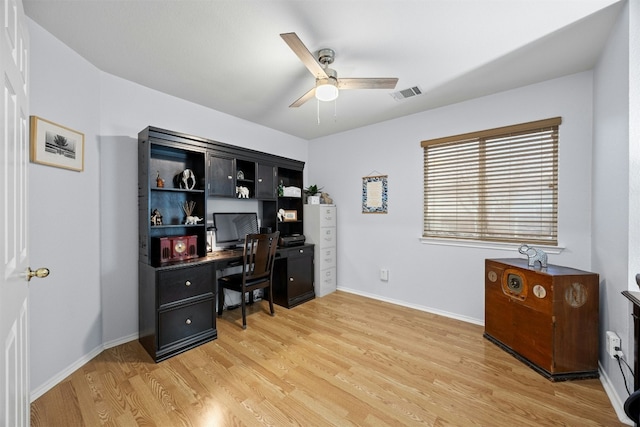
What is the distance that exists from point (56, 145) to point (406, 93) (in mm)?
3084

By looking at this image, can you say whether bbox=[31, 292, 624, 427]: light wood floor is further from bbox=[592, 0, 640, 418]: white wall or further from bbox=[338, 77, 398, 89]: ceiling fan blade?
bbox=[338, 77, 398, 89]: ceiling fan blade

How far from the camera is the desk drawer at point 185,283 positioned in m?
2.21

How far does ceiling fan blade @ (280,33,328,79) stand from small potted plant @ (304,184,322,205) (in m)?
2.14

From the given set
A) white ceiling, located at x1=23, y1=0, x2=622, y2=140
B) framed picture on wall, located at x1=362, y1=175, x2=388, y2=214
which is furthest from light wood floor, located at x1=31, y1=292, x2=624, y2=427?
white ceiling, located at x1=23, y1=0, x2=622, y2=140

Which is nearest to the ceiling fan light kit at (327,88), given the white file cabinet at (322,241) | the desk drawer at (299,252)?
the white file cabinet at (322,241)

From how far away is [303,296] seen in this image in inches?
139

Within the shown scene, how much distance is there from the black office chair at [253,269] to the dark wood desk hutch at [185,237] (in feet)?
0.57

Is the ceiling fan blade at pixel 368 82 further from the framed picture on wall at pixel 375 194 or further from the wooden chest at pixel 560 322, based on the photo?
the wooden chest at pixel 560 322

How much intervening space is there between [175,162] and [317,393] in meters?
2.61

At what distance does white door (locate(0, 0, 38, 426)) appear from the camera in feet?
2.67

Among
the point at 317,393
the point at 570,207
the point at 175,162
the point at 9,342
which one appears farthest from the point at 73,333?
the point at 570,207

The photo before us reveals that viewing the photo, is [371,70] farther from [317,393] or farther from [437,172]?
[317,393]

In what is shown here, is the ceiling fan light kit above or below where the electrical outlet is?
above

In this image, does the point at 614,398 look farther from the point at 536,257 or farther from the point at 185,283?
the point at 185,283
